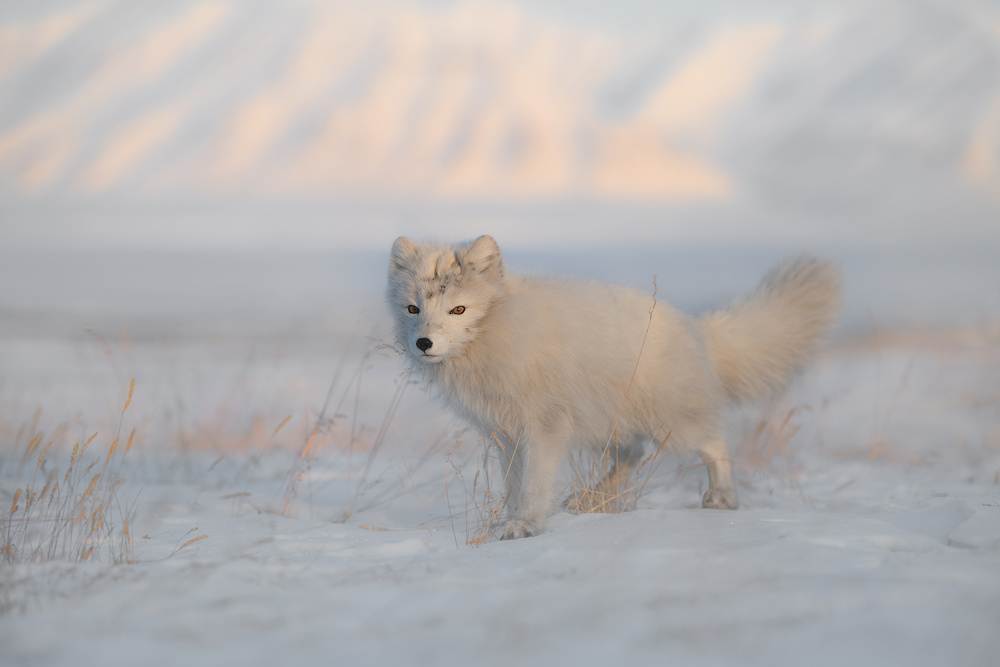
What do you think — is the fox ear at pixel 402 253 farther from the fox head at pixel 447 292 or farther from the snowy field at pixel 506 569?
the snowy field at pixel 506 569

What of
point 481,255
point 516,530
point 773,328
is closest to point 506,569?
point 516,530

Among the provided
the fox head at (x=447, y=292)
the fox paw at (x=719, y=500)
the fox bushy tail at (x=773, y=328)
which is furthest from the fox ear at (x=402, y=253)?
the fox paw at (x=719, y=500)

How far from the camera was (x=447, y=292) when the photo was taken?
152 inches

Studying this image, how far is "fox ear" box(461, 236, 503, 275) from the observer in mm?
3896

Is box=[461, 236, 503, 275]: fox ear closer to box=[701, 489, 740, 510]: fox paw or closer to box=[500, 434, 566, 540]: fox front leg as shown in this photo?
box=[500, 434, 566, 540]: fox front leg

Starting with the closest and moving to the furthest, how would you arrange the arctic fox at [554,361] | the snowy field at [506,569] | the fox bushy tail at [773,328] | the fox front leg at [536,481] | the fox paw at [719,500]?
the snowy field at [506,569], the fox front leg at [536,481], the arctic fox at [554,361], the fox paw at [719,500], the fox bushy tail at [773,328]

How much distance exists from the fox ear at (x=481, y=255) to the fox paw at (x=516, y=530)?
1.34 metres

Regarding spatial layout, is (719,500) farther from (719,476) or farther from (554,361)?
(554,361)

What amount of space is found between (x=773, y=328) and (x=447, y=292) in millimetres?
2286

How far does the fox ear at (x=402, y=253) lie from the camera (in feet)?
13.4

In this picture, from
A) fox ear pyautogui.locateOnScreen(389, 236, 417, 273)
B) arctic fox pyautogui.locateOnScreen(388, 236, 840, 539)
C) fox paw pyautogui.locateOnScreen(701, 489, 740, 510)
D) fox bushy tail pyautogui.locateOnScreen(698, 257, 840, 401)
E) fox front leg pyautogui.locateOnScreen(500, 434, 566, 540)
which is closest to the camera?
fox front leg pyautogui.locateOnScreen(500, 434, 566, 540)

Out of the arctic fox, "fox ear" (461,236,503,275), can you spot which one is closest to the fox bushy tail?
the arctic fox

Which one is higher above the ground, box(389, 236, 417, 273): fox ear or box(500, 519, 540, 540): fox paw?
box(389, 236, 417, 273): fox ear

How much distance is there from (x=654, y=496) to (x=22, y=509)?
12.6 feet
